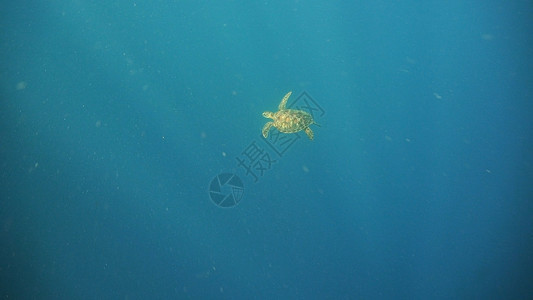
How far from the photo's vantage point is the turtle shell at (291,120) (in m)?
4.32

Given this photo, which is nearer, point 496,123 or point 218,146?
point 496,123

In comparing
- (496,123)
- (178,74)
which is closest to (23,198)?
(178,74)

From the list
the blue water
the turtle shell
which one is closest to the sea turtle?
the turtle shell

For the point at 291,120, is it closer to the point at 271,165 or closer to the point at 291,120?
the point at 291,120

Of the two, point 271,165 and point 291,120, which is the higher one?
point 291,120

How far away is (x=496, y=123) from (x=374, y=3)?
4.55m

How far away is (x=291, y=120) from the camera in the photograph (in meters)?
4.30

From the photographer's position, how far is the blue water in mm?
4773

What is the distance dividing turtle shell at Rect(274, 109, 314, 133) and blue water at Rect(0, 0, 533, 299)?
1325mm

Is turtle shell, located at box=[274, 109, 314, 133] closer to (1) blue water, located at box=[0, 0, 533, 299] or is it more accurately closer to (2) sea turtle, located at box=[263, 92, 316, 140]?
(2) sea turtle, located at box=[263, 92, 316, 140]

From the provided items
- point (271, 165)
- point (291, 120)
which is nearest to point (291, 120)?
point (291, 120)

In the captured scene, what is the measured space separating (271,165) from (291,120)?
5.56ft

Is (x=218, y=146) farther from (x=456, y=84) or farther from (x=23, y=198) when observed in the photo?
(x=456, y=84)

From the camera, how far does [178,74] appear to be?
21.9ft
